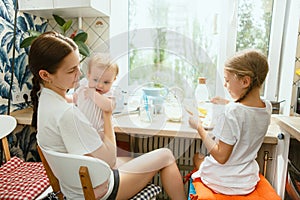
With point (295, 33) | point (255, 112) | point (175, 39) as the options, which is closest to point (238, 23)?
point (295, 33)

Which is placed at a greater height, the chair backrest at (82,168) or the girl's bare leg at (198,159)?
the chair backrest at (82,168)

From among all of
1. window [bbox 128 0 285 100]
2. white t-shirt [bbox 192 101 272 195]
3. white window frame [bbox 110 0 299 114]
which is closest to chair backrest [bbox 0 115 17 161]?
white window frame [bbox 110 0 299 114]

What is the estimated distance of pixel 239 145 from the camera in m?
0.94

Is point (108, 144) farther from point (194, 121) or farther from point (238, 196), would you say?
point (238, 196)

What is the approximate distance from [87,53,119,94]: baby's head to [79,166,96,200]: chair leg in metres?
0.26

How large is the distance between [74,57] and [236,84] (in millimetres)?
663

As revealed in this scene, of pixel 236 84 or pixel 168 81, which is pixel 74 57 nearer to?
pixel 168 81

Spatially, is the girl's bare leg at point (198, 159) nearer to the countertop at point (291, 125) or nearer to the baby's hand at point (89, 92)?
the countertop at point (291, 125)

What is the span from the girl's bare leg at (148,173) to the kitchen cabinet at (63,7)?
1.05m

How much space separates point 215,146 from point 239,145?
0.34 ft

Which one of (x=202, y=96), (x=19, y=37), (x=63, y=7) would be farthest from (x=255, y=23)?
(x=19, y=37)

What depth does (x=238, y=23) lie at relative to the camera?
1631mm

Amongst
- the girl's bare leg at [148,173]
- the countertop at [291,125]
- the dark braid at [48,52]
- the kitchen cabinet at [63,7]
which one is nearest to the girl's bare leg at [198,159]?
the girl's bare leg at [148,173]

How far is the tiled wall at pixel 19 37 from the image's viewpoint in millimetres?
1368
